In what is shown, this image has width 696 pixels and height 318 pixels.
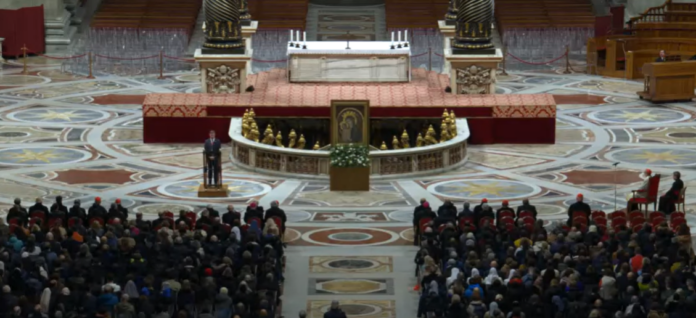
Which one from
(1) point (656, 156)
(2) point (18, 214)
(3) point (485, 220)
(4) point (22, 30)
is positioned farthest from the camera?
(4) point (22, 30)

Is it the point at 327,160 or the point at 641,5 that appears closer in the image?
the point at 327,160

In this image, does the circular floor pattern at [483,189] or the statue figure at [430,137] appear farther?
the statue figure at [430,137]

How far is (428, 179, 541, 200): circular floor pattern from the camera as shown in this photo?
91.9ft

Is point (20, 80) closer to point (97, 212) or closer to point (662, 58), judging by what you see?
point (662, 58)

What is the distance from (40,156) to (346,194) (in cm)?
749

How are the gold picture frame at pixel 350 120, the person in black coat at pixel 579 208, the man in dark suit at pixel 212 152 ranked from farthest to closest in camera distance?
the gold picture frame at pixel 350 120 → the man in dark suit at pixel 212 152 → the person in black coat at pixel 579 208

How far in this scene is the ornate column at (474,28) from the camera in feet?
113

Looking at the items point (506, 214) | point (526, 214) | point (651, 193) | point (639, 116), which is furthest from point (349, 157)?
point (639, 116)

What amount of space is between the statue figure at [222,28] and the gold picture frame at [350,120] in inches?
252

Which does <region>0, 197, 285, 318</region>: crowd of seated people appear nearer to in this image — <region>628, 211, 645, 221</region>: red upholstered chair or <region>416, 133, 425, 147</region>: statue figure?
<region>628, 211, 645, 221</region>: red upholstered chair

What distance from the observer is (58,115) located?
1443 inches

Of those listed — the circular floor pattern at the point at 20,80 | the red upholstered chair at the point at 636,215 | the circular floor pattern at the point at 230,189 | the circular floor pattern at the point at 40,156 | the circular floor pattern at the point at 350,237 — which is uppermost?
the circular floor pattern at the point at 20,80

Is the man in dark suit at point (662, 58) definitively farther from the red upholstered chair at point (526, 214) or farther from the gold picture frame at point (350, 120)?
the red upholstered chair at point (526, 214)

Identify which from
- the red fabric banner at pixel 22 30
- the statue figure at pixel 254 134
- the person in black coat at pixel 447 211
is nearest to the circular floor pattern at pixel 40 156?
the statue figure at pixel 254 134
